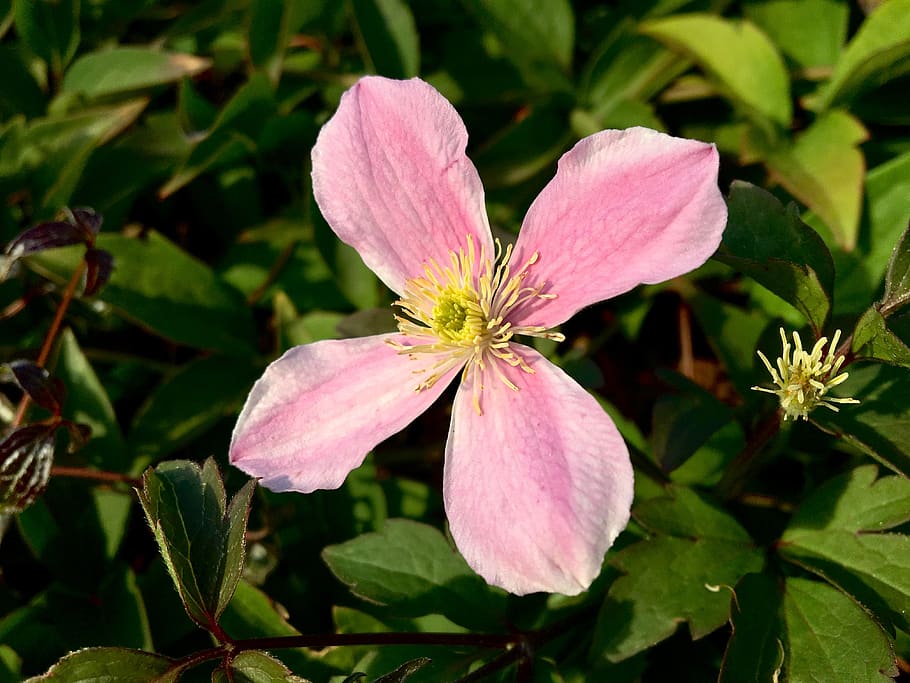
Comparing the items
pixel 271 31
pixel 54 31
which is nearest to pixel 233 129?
pixel 271 31

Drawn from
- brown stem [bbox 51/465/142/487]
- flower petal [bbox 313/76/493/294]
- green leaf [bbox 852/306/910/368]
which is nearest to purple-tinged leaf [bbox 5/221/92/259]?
brown stem [bbox 51/465/142/487]

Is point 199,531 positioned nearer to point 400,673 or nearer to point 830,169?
point 400,673

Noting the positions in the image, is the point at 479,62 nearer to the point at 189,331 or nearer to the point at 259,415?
the point at 189,331

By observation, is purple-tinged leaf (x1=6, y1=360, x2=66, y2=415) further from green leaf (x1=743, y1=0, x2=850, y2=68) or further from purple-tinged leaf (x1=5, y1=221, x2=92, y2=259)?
green leaf (x1=743, y1=0, x2=850, y2=68)

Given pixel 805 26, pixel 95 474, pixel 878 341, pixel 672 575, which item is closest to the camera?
pixel 878 341

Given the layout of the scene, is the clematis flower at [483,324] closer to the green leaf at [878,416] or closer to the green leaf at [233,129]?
the green leaf at [878,416]

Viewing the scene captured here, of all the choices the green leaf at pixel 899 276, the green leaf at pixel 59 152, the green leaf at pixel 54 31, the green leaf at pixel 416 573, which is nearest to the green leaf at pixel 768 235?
the green leaf at pixel 899 276
